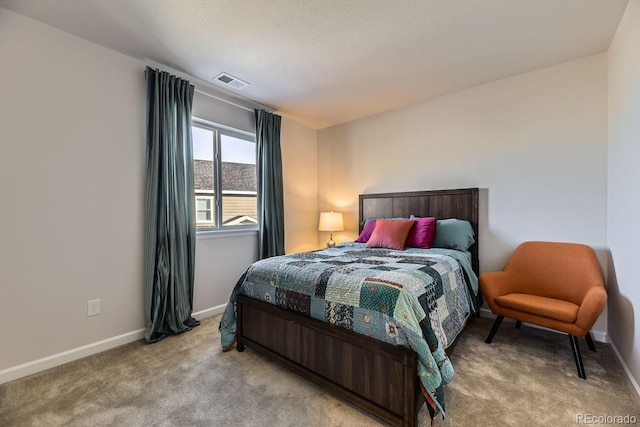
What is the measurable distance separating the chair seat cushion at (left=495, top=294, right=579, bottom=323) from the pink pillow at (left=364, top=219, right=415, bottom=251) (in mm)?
946

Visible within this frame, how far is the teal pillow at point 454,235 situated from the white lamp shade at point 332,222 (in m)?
1.41

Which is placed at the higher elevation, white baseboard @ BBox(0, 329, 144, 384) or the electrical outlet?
the electrical outlet

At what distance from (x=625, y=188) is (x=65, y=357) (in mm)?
4283

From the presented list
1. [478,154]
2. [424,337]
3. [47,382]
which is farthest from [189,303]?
[478,154]

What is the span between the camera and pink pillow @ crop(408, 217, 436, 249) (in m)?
2.82

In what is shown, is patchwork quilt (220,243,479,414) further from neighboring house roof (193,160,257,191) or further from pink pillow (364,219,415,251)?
neighboring house roof (193,160,257,191)

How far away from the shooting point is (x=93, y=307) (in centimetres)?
222

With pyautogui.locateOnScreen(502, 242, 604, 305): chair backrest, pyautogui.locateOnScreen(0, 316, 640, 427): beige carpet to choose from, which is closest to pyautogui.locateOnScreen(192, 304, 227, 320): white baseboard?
pyautogui.locateOnScreen(0, 316, 640, 427): beige carpet

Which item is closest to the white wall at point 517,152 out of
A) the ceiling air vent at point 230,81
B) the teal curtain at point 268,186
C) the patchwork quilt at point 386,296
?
the patchwork quilt at point 386,296

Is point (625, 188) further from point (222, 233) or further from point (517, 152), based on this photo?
point (222, 233)

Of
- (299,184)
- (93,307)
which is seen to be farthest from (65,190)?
(299,184)

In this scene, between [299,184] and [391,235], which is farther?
[299,184]

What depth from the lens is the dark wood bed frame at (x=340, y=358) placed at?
1354mm

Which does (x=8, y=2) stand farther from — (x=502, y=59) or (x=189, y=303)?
(x=502, y=59)
